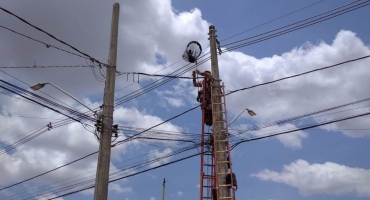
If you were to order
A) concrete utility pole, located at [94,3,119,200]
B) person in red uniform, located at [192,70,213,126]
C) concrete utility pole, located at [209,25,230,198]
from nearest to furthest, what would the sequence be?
concrete utility pole, located at [94,3,119,200], concrete utility pole, located at [209,25,230,198], person in red uniform, located at [192,70,213,126]

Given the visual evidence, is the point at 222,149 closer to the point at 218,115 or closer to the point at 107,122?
the point at 218,115

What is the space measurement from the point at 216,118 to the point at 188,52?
13.8 feet

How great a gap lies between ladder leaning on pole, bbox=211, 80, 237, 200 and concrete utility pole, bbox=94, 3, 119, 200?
454 centimetres

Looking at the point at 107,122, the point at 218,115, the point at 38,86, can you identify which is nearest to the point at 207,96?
the point at 218,115

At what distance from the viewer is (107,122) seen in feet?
44.5

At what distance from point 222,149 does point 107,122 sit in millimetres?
4918

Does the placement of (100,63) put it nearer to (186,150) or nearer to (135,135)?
(135,135)

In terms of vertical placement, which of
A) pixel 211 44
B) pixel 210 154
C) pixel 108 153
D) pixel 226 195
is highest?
pixel 211 44

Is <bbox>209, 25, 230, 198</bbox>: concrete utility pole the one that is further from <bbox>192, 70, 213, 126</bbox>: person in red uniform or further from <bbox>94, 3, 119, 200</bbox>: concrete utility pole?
<bbox>94, 3, 119, 200</bbox>: concrete utility pole

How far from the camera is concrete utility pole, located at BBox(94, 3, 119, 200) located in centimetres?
1243

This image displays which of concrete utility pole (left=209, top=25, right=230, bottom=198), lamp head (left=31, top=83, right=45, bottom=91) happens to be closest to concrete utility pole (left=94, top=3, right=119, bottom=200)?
lamp head (left=31, top=83, right=45, bottom=91)

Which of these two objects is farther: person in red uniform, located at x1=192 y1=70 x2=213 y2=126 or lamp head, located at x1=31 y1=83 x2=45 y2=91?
person in red uniform, located at x1=192 y1=70 x2=213 y2=126

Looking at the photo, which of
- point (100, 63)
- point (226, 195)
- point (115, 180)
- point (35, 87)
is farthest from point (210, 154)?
point (35, 87)

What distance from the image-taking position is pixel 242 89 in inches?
653
